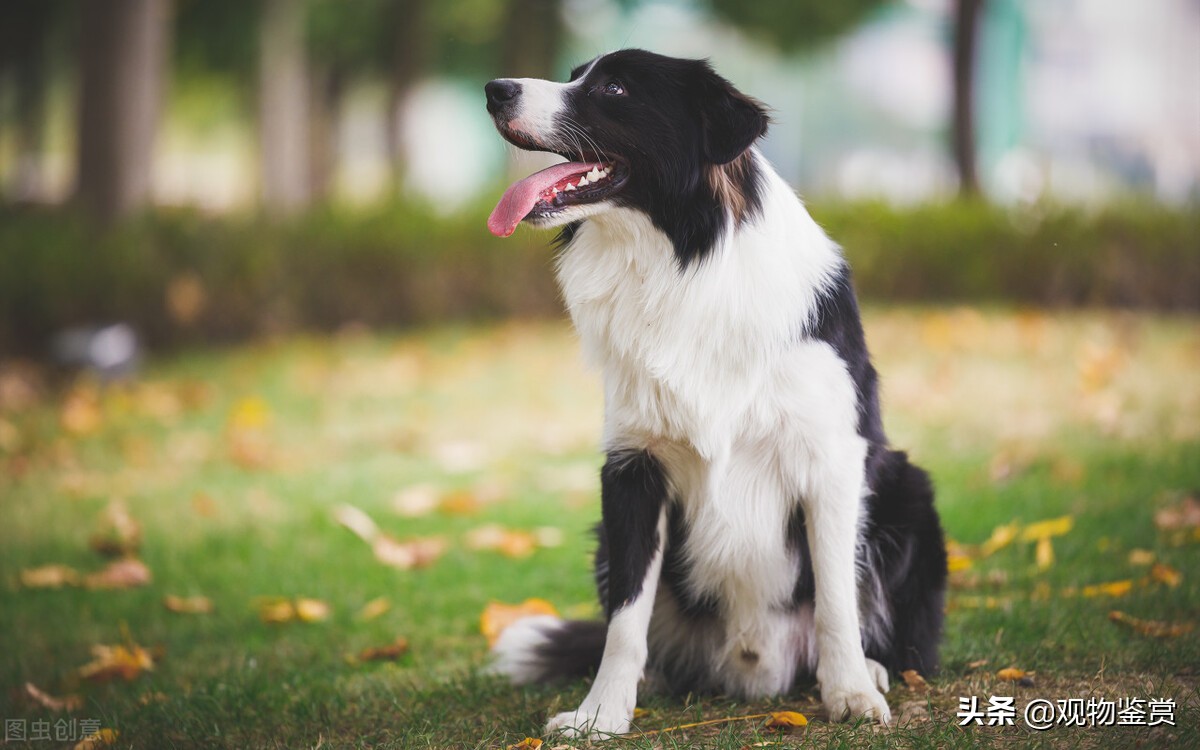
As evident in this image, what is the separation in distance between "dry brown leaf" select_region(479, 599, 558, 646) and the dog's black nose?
1.93 metres

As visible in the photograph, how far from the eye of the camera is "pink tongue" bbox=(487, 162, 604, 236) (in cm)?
281

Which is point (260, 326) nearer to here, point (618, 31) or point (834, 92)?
point (618, 31)

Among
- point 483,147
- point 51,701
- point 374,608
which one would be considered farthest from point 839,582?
point 483,147

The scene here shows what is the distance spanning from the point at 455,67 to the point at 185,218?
1571 centimetres

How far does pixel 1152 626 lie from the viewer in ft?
11.0

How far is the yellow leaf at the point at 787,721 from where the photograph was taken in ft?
9.24

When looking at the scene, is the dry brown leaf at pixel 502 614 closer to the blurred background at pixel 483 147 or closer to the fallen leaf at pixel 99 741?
the fallen leaf at pixel 99 741

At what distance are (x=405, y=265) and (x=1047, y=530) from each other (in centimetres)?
725

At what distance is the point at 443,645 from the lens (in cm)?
402

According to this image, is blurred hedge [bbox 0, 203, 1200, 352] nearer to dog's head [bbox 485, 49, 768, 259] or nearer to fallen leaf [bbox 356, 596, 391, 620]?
fallen leaf [bbox 356, 596, 391, 620]

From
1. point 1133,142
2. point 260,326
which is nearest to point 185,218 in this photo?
point 260,326

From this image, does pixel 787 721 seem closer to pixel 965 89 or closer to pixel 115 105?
pixel 115 105

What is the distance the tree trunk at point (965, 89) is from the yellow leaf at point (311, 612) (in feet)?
32.3

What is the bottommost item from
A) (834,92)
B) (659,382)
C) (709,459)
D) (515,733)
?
(515,733)
